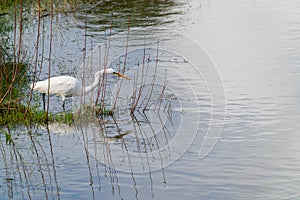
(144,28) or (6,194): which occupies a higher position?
(144,28)

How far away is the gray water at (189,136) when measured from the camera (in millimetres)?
7906

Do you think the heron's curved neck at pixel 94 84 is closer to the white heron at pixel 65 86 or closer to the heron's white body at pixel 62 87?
the white heron at pixel 65 86

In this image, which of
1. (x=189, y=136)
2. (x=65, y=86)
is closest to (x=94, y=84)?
(x=65, y=86)

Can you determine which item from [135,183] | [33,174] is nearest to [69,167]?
[33,174]

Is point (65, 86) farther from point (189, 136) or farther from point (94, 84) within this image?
point (189, 136)

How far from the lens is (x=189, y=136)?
989 centimetres

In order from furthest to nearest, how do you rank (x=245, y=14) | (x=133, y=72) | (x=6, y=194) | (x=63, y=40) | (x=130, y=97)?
(x=245, y=14), (x=63, y=40), (x=133, y=72), (x=130, y=97), (x=6, y=194)

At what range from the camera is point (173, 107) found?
11461 millimetres

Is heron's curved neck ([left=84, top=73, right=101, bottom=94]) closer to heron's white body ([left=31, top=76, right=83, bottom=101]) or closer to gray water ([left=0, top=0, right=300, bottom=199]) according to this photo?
heron's white body ([left=31, top=76, right=83, bottom=101])

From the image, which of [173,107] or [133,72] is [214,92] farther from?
[133,72]

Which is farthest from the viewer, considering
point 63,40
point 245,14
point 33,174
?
point 245,14

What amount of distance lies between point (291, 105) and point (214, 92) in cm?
154

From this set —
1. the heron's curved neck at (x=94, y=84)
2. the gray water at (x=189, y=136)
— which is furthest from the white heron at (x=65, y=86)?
the gray water at (x=189, y=136)

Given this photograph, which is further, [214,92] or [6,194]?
[214,92]
